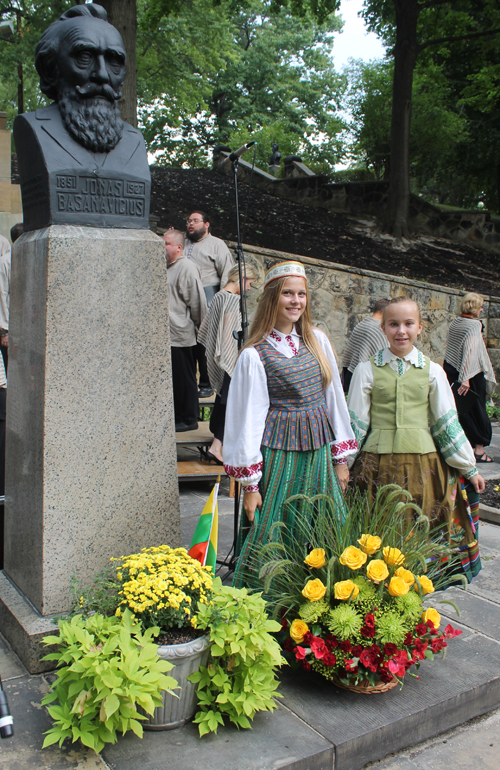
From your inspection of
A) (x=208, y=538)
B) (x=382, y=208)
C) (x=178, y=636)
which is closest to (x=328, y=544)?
(x=208, y=538)

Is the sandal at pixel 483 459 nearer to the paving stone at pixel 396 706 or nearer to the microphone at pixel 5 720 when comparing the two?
the paving stone at pixel 396 706

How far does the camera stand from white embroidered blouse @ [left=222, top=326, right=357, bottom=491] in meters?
3.13

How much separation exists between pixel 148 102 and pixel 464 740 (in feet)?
80.0

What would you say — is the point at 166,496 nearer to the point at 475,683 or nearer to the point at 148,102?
the point at 475,683

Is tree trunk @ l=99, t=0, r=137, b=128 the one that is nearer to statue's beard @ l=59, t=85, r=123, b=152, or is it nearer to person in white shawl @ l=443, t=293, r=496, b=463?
person in white shawl @ l=443, t=293, r=496, b=463

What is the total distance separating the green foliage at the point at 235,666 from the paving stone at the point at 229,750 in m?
0.06

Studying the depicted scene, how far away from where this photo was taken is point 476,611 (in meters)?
3.76

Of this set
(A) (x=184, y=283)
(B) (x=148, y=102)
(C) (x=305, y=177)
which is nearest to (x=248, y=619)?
(A) (x=184, y=283)

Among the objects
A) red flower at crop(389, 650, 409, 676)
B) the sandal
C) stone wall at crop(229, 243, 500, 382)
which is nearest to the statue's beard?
red flower at crop(389, 650, 409, 676)

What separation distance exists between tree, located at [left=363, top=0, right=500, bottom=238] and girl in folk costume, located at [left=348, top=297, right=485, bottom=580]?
13.3m

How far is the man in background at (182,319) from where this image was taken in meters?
6.54

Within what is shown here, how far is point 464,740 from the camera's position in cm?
281

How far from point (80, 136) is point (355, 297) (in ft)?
25.7

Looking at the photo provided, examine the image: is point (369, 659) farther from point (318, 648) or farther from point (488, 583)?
point (488, 583)
